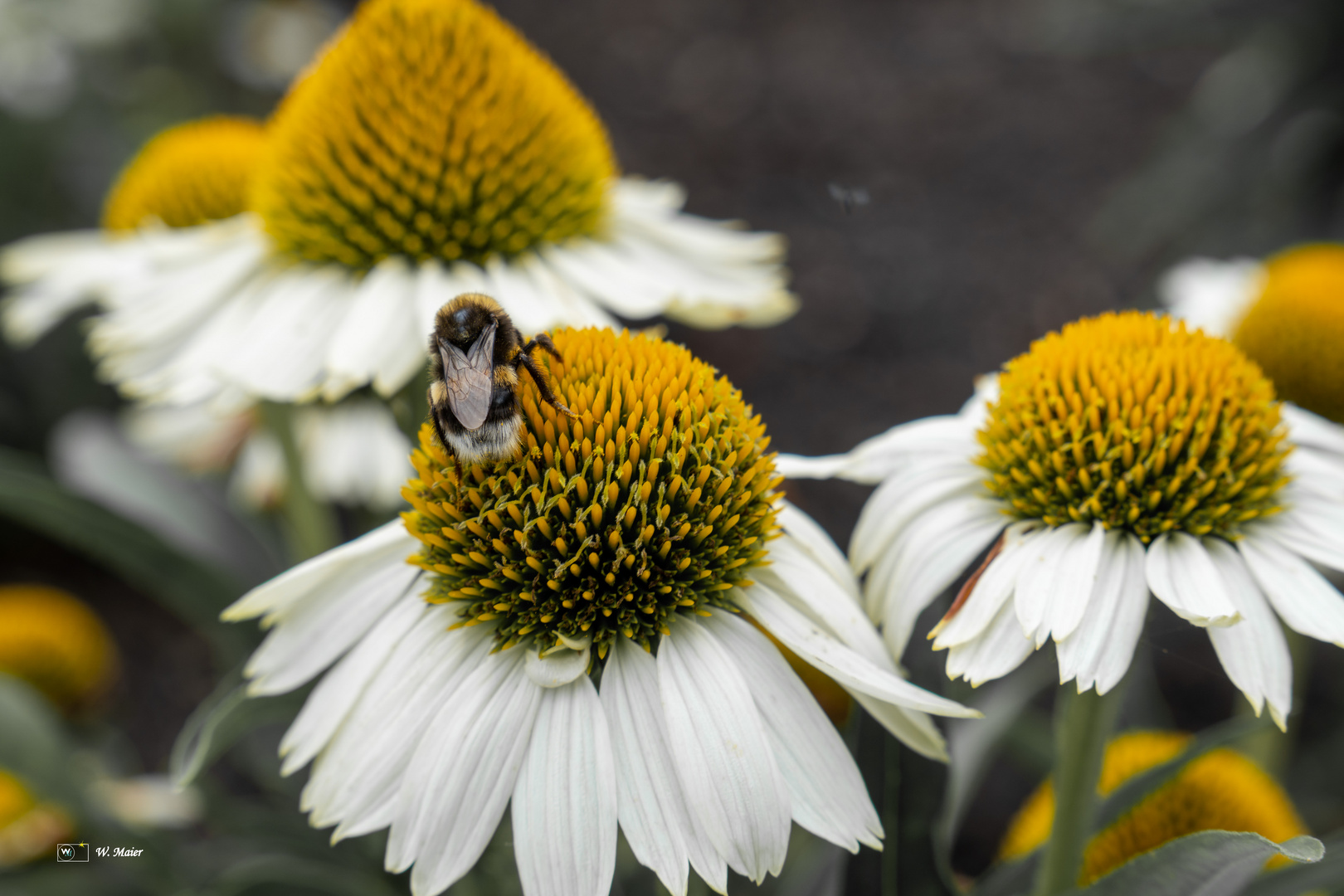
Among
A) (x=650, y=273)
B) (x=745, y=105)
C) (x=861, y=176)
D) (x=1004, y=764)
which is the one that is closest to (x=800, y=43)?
(x=745, y=105)

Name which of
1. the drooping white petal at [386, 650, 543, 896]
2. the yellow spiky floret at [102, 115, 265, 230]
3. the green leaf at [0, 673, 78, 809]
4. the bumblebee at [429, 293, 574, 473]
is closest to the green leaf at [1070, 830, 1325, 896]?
the drooping white petal at [386, 650, 543, 896]

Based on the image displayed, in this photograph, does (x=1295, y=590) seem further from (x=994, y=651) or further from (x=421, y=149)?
(x=421, y=149)

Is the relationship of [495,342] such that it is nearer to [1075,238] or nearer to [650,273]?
[650,273]

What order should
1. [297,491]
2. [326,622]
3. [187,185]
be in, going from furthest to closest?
1. [187,185]
2. [297,491]
3. [326,622]

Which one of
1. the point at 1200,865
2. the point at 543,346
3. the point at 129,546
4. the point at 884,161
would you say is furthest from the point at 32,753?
the point at 884,161

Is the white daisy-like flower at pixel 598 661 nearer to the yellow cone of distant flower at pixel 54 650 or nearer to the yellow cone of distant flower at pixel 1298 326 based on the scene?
the yellow cone of distant flower at pixel 1298 326
